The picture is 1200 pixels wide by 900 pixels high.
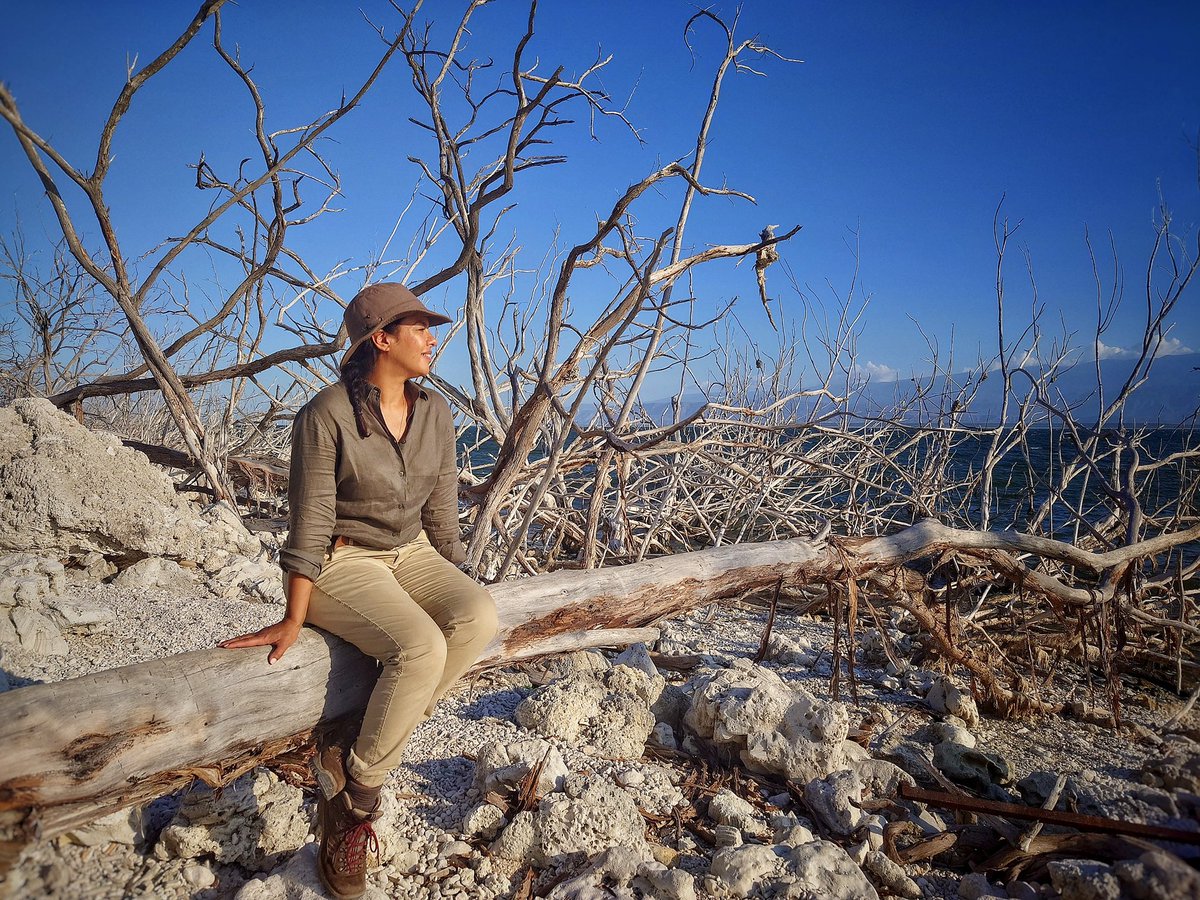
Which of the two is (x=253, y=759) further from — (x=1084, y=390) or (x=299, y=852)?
(x=1084, y=390)

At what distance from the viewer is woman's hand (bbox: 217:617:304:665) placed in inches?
78.7

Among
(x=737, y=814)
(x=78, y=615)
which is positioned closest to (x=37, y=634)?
(x=78, y=615)

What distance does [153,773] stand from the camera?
186 centimetres

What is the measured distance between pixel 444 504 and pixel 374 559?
1.15ft

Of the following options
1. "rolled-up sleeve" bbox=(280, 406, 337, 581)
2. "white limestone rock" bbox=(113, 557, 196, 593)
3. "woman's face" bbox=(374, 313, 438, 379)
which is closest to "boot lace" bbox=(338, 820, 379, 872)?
"rolled-up sleeve" bbox=(280, 406, 337, 581)

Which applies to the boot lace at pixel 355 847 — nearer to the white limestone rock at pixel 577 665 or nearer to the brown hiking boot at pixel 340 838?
the brown hiking boot at pixel 340 838

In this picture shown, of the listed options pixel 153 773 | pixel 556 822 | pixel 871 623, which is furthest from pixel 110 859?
pixel 871 623

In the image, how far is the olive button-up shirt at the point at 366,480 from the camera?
6.71 feet

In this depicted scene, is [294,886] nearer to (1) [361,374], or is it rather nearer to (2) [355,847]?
(2) [355,847]

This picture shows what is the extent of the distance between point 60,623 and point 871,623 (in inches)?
186

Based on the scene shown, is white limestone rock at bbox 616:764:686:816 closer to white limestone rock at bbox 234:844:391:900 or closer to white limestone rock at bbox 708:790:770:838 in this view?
white limestone rock at bbox 708:790:770:838

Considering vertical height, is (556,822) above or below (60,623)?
below

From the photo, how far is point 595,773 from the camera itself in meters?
2.48

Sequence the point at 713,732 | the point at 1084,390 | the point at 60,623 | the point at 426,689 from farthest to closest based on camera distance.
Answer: the point at 1084,390, the point at 60,623, the point at 713,732, the point at 426,689
